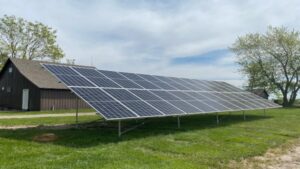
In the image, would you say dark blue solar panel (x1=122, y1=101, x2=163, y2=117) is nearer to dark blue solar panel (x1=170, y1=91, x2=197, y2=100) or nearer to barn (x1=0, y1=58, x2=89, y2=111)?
dark blue solar panel (x1=170, y1=91, x2=197, y2=100)

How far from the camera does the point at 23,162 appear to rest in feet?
28.3

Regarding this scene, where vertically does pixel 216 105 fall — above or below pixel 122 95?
below

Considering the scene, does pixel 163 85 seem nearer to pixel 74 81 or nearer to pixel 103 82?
pixel 103 82

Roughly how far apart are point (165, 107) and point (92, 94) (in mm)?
3421

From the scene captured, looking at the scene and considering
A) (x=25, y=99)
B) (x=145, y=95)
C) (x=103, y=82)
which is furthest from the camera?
(x=25, y=99)

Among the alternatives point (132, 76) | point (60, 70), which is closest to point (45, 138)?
point (60, 70)

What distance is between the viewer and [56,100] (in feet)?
117

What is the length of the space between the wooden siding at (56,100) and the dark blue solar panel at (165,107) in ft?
64.3

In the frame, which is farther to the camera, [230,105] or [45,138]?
[230,105]

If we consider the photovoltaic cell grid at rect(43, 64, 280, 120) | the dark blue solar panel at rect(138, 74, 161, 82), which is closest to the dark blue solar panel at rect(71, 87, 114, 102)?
the photovoltaic cell grid at rect(43, 64, 280, 120)

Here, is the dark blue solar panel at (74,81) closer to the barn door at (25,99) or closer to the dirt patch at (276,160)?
the dirt patch at (276,160)

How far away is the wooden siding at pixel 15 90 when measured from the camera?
34.3 metres

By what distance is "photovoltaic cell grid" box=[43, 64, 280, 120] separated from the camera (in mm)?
12961

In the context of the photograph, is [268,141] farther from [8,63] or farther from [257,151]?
[8,63]
